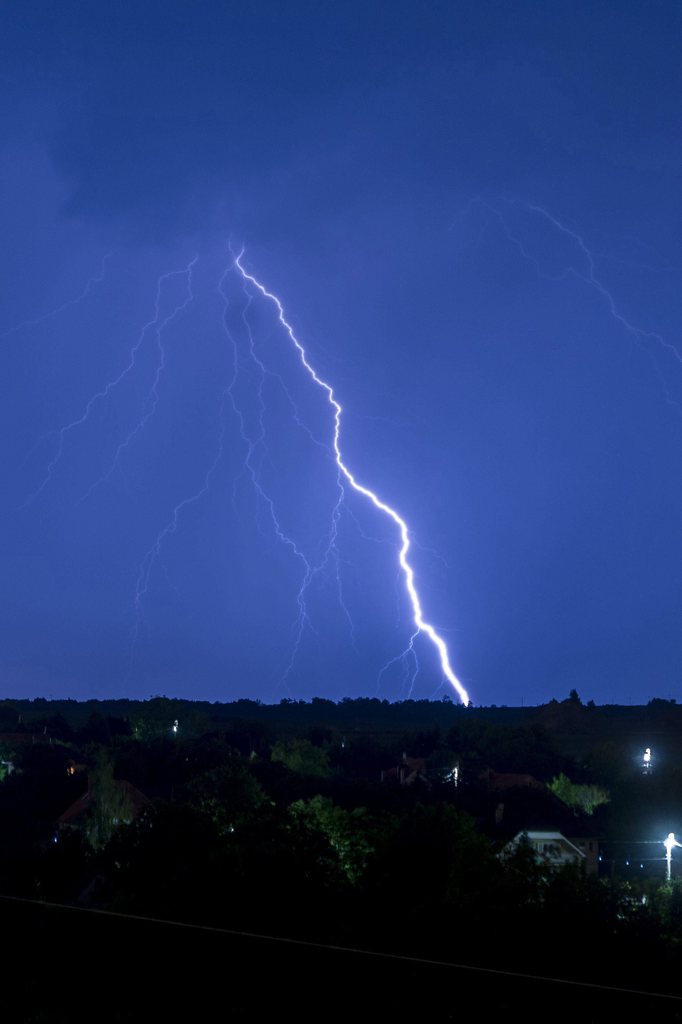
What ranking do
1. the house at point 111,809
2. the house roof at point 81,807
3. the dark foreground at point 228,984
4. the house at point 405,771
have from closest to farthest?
the dark foreground at point 228,984 → the house at point 111,809 → the house roof at point 81,807 → the house at point 405,771

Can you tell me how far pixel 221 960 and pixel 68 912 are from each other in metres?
2.99

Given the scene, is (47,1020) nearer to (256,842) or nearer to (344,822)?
(256,842)

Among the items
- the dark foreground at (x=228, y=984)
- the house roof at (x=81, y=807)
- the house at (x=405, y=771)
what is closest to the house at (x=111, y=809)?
the house roof at (x=81, y=807)

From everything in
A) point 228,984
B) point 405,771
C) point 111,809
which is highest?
point 405,771

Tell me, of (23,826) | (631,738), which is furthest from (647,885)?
(631,738)

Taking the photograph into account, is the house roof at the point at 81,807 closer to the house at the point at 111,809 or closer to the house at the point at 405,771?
the house at the point at 111,809

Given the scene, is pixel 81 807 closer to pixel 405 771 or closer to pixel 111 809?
pixel 111 809

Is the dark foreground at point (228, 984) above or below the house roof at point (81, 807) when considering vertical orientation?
below

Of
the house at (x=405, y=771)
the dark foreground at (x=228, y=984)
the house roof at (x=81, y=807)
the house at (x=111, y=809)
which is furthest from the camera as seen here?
the house at (x=405, y=771)

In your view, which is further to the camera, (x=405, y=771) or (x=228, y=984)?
(x=405, y=771)

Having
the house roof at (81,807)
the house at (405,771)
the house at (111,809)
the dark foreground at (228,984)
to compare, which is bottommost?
the dark foreground at (228,984)

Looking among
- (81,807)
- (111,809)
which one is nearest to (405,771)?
(81,807)

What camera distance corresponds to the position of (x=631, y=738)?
214 ft

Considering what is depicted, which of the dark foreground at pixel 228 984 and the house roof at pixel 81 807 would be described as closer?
the dark foreground at pixel 228 984
